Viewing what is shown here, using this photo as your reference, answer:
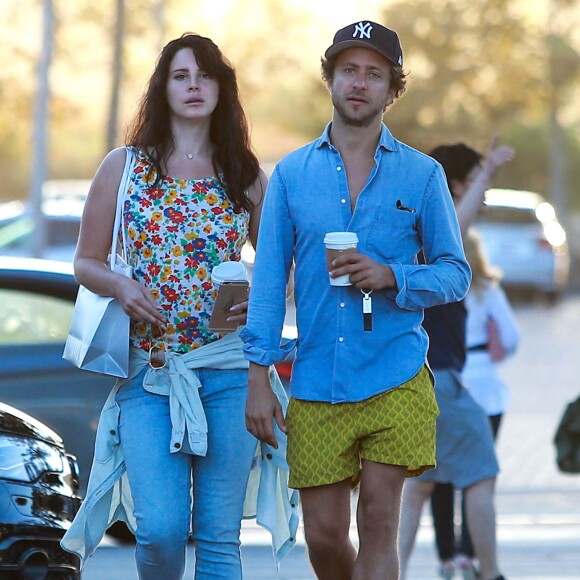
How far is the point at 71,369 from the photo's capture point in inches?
281

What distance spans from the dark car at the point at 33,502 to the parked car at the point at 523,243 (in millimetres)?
19976

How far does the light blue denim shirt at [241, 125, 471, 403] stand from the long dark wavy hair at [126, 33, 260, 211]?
28 cm

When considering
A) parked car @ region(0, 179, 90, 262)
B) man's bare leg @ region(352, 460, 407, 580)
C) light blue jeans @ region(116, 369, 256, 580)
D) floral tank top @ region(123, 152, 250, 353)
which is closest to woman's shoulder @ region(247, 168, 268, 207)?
floral tank top @ region(123, 152, 250, 353)

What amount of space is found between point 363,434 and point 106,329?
0.82 meters

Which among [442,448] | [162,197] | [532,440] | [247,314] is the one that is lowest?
[532,440]

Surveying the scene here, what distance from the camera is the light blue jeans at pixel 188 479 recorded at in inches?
176

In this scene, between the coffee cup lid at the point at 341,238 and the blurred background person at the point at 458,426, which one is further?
the blurred background person at the point at 458,426

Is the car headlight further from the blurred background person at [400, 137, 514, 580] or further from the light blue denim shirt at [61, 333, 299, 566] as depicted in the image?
the blurred background person at [400, 137, 514, 580]

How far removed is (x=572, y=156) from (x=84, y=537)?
4230 centimetres

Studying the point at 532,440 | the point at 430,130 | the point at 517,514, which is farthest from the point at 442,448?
the point at 430,130

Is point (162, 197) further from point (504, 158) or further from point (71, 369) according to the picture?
point (71, 369)

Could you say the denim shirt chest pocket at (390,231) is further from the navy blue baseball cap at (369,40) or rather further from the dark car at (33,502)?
the dark car at (33,502)

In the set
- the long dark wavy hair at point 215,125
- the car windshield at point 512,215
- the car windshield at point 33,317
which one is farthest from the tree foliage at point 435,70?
the long dark wavy hair at point 215,125

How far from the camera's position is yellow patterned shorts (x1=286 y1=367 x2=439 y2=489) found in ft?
14.4
